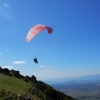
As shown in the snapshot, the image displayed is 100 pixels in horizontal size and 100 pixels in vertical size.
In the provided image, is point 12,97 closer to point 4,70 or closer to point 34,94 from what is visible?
point 34,94

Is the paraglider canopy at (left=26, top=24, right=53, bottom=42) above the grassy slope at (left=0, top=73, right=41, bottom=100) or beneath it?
above

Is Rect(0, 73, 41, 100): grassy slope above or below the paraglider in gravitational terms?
below

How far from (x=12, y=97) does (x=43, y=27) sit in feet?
38.6

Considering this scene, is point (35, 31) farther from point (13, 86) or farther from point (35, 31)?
point (13, 86)

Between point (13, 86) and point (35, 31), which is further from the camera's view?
point (13, 86)

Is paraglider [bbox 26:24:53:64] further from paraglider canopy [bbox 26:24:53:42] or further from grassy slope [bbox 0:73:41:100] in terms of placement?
grassy slope [bbox 0:73:41:100]

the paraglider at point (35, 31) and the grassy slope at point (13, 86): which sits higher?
the paraglider at point (35, 31)

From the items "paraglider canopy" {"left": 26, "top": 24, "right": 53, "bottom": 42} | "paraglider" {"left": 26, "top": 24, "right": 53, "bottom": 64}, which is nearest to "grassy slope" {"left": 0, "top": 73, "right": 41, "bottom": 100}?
"paraglider" {"left": 26, "top": 24, "right": 53, "bottom": 64}

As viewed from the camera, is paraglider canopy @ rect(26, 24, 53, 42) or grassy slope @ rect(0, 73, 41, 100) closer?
paraglider canopy @ rect(26, 24, 53, 42)

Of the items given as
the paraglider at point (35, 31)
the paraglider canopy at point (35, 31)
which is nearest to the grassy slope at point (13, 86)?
the paraglider at point (35, 31)

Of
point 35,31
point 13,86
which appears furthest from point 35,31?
point 13,86

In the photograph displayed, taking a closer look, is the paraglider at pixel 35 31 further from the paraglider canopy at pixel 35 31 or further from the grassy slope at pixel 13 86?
the grassy slope at pixel 13 86

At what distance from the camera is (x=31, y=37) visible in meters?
27.1

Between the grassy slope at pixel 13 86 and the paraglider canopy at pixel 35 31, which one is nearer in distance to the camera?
the paraglider canopy at pixel 35 31
